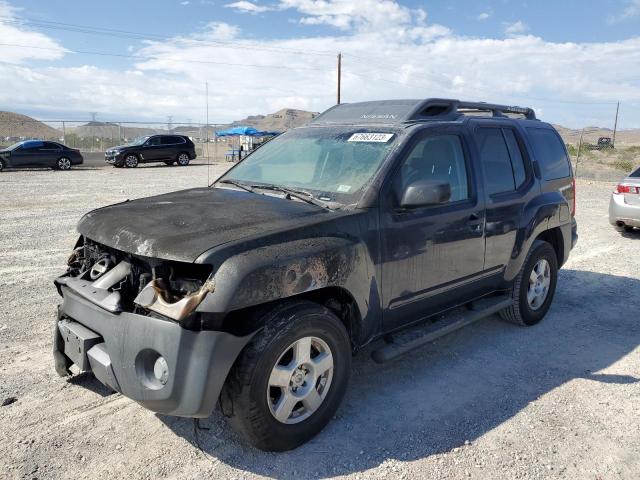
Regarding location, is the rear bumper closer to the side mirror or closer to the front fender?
the side mirror

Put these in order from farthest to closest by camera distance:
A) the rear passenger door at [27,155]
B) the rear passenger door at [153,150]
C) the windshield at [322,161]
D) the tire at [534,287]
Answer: the rear passenger door at [153,150] → the rear passenger door at [27,155] → the tire at [534,287] → the windshield at [322,161]

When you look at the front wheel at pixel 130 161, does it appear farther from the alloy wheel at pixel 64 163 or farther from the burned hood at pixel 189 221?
the burned hood at pixel 189 221

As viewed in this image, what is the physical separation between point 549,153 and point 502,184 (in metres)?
1.17

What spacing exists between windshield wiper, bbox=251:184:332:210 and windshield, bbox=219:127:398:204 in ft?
0.13

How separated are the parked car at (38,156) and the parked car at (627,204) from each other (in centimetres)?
2198

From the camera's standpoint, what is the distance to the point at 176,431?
10.5 feet

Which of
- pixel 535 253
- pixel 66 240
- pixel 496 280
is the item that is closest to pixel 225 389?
pixel 496 280

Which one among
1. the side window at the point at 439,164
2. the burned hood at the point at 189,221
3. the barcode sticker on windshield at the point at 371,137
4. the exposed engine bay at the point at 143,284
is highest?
the barcode sticker on windshield at the point at 371,137

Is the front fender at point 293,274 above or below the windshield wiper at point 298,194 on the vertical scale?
below

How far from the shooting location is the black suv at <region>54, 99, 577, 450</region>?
2.66 metres

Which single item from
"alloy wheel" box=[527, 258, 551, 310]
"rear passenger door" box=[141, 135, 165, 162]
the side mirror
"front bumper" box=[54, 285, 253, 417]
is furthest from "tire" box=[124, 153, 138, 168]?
the side mirror

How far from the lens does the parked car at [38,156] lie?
2191 cm

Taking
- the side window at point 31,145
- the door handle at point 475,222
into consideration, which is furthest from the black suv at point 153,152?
the door handle at point 475,222

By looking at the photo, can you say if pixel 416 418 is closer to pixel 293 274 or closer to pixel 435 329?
Result: pixel 435 329
